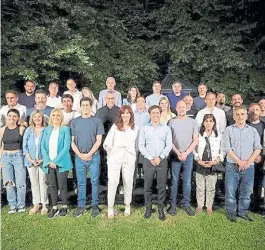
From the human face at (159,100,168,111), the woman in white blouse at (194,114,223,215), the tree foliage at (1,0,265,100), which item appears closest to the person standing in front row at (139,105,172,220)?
the human face at (159,100,168,111)

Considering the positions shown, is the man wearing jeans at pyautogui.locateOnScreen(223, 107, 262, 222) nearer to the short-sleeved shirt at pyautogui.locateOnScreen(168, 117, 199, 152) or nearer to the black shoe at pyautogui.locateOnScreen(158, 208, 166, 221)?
the short-sleeved shirt at pyautogui.locateOnScreen(168, 117, 199, 152)

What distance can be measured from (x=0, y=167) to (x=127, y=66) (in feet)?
26.3

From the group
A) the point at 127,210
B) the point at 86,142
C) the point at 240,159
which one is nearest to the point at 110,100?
the point at 86,142

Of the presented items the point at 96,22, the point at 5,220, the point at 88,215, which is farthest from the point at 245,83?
the point at 5,220

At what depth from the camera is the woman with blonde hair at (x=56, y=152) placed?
5578mm

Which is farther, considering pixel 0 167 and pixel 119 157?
pixel 0 167

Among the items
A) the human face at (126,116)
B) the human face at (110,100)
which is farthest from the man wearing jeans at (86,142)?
the human face at (110,100)

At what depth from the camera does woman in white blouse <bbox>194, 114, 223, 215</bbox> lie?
18.5 ft

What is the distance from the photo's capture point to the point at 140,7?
46.6 feet

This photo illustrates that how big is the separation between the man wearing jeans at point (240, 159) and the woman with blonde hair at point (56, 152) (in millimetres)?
2479

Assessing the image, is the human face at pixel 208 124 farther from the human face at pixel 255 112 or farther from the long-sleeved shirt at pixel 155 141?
the human face at pixel 255 112

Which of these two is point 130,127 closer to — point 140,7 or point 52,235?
point 52,235

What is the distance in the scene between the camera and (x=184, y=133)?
564cm

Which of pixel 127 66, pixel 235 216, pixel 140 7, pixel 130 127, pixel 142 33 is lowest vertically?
pixel 235 216
